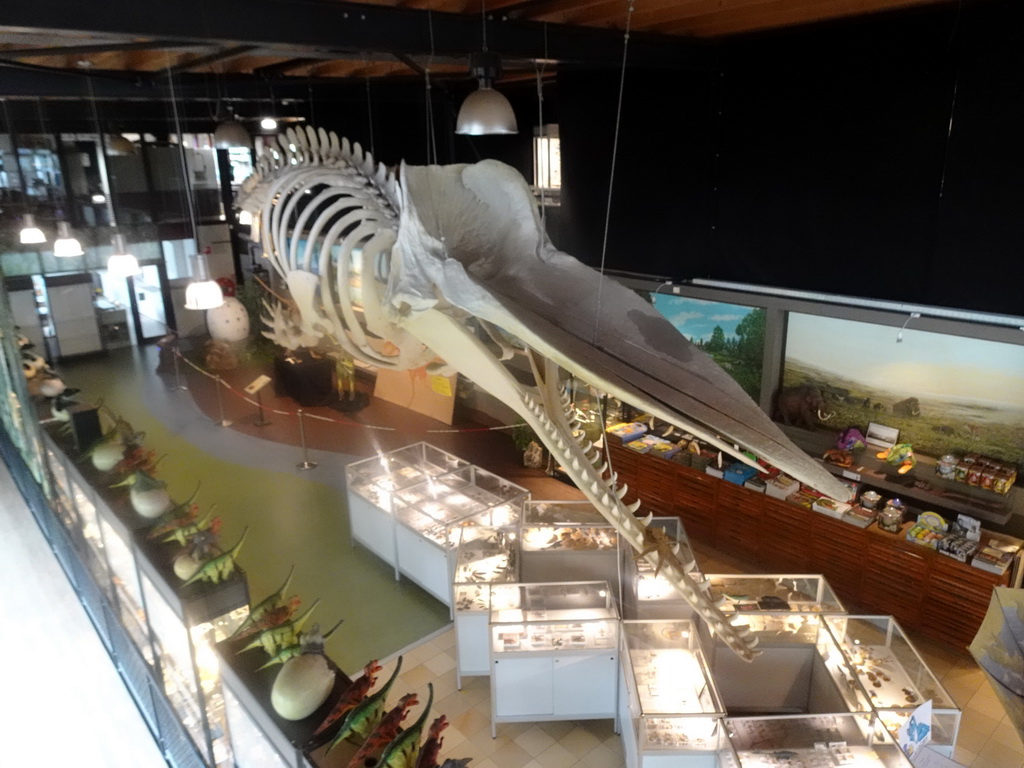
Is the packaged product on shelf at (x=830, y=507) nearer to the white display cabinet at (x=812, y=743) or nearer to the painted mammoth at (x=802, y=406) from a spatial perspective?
the painted mammoth at (x=802, y=406)

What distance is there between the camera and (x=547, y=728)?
17.2ft

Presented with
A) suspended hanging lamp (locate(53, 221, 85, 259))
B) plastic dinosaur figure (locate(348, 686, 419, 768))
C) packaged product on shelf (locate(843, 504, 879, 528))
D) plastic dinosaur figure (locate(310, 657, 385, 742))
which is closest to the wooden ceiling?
suspended hanging lamp (locate(53, 221, 85, 259))

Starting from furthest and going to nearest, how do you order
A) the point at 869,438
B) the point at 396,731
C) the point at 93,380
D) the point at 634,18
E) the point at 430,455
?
the point at 93,380 → the point at 430,455 → the point at 869,438 → the point at 634,18 → the point at 396,731

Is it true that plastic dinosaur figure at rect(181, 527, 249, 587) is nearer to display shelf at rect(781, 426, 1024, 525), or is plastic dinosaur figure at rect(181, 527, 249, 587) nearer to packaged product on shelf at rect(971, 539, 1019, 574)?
display shelf at rect(781, 426, 1024, 525)

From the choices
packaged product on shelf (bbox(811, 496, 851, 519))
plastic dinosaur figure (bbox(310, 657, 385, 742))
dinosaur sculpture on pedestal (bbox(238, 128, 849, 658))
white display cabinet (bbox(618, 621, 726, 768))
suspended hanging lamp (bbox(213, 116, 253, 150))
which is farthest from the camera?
suspended hanging lamp (bbox(213, 116, 253, 150))

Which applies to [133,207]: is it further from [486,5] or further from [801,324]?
[801,324]

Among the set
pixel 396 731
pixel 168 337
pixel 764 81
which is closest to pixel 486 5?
pixel 764 81

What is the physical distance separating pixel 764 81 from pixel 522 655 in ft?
17.0

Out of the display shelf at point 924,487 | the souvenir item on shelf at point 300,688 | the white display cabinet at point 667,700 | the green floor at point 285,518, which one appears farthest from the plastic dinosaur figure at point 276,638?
the display shelf at point 924,487

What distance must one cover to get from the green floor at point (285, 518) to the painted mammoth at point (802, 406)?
3902mm

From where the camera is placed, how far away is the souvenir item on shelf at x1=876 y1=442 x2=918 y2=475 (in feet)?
21.8

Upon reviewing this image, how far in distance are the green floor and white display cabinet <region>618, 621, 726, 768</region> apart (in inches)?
83.9

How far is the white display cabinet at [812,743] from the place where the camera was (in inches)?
155

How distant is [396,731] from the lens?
114 inches
